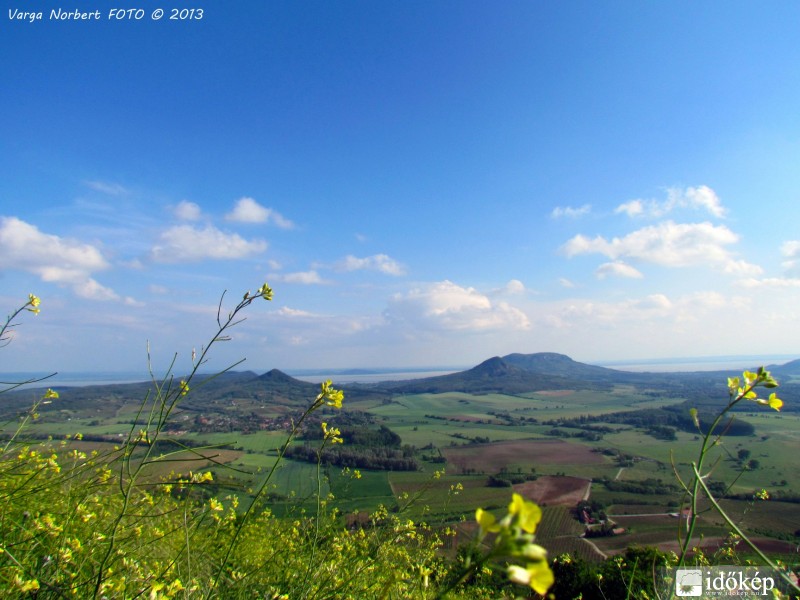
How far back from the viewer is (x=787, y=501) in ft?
91.8

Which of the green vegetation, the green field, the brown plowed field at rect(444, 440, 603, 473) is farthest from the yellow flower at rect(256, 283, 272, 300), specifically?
the brown plowed field at rect(444, 440, 603, 473)

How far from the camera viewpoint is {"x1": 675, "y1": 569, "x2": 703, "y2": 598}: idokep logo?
3.26 meters

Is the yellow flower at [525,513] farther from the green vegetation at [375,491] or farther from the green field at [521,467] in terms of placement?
the green field at [521,467]

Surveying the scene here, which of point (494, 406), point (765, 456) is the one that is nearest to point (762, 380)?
point (765, 456)

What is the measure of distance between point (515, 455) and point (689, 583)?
45.4 m

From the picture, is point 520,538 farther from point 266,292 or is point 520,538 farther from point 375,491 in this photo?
point 375,491

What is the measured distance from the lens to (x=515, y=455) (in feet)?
148

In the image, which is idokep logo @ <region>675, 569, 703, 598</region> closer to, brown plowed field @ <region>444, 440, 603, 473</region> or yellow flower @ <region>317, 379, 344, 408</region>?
yellow flower @ <region>317, 379, 344, 408</region>

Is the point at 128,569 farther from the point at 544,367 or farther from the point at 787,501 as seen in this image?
the point at 544,367

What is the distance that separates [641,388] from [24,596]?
138 meters

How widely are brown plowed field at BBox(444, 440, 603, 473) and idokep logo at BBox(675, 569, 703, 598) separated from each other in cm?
3717

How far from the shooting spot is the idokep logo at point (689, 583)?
3.26 m

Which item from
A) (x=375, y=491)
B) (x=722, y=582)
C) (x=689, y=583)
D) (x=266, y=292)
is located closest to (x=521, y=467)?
(x=375, y=491)

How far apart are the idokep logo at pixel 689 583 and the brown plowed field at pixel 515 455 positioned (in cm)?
3717
